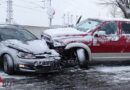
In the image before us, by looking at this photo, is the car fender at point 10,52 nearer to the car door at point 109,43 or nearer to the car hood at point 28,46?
the car hood at point 28,46

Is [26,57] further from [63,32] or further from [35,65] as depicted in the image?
[63,32]

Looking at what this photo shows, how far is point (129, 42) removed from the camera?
31.4ft

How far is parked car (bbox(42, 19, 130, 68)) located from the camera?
8.71m

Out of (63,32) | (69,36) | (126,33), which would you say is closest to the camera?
(69,36)

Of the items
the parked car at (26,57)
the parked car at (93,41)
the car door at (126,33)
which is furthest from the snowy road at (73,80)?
the car door at (126,33)

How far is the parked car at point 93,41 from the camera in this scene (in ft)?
28.6

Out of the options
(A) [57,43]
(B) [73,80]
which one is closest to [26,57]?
(B) [73,80]

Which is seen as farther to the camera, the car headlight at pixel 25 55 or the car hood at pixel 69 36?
the car hood at pixel 69 36

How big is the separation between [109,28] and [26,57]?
3464mm

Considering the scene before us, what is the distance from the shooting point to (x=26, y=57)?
292 inches

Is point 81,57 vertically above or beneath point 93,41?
beneath

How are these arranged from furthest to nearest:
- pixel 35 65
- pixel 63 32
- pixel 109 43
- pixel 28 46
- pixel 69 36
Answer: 1. pixel 109 43
2. pixel 63 32
3. pixel 69 36
4. pixel 28 46
5. pixel 35 65

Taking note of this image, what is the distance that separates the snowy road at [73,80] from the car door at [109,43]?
77 centimetres

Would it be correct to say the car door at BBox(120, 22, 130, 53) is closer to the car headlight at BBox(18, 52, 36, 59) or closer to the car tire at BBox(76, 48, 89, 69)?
the car tire at BBox(76, 48, 89, 69)
